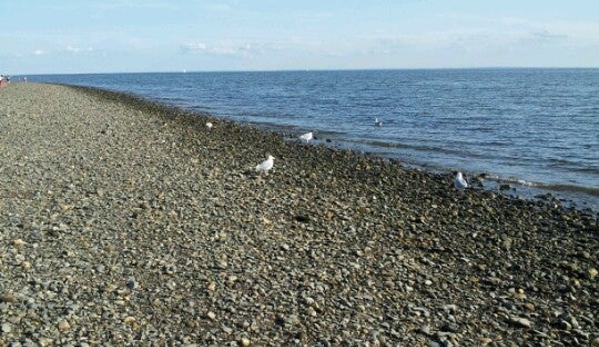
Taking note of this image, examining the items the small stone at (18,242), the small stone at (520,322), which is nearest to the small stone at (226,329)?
the small stone at (520,322)

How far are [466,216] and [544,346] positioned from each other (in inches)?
235

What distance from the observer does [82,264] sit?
812 centimetres

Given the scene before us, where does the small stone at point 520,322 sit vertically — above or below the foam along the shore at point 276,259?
below

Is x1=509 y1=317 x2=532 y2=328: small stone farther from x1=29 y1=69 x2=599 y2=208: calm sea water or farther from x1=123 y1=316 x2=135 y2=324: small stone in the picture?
x1=29 y1=69 x2=599 y2=208: calm sea water

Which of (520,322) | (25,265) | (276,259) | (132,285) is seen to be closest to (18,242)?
(25,265)

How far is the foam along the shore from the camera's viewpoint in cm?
671

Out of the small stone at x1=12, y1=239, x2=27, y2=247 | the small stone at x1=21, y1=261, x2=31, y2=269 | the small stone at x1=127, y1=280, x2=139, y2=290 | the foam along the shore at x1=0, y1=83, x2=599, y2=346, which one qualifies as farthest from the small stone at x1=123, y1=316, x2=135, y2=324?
the small stone at x1=12, y1=239, x2=27, y2=247

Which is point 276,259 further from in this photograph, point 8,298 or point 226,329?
point 8,298

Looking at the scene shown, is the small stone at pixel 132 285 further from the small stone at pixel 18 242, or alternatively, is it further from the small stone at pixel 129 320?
the small stone at pixel 18 242

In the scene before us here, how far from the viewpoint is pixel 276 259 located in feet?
28.9

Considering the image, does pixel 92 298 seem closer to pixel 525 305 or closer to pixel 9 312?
pixel 9 312

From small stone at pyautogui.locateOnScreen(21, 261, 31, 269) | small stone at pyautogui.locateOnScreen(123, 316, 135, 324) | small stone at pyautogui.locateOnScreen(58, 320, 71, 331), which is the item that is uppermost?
small stone at pyautogui.locateOnScreen(21, 261, 31, 269)

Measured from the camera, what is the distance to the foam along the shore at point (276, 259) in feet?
22.0

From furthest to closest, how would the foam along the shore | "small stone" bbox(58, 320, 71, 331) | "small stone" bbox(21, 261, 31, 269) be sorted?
"small stone" bbox(21, 261, 31, 269)
the foam along the shore
"small stone" bbox(58, 320, 71, 331)
